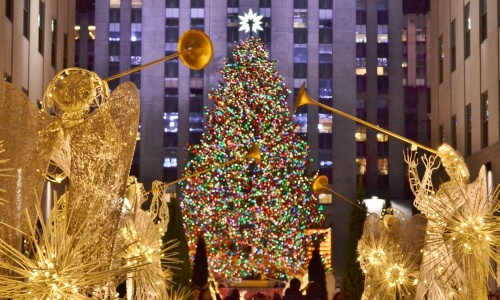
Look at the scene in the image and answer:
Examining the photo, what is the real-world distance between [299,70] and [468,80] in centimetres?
3046

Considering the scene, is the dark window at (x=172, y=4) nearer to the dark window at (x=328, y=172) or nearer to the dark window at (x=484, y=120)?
the dark window at (x=328, y=172)

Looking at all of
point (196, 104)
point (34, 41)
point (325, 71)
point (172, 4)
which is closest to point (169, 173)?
point (196, 104)

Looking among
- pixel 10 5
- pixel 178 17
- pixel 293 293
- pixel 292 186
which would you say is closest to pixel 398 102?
pixel 178 17

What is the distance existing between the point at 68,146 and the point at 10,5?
18.1 m

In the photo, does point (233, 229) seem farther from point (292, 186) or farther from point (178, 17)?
point (178, 17)

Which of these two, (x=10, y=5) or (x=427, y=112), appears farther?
(x=427, y=112)

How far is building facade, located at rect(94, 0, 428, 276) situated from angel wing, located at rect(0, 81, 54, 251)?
5228 cm

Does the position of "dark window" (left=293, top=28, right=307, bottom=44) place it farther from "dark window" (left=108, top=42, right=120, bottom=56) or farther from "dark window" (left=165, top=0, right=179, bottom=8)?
"dark window" (left=108, top=42, right=120, bottom=56)

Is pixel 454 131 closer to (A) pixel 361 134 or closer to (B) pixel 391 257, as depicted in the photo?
(B) pixel 391 257

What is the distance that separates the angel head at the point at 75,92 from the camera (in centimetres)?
777

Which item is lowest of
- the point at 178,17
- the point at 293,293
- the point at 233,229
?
the point at 293,293

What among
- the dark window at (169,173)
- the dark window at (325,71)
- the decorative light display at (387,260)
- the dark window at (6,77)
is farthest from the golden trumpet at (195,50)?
the dark window at (325,71)

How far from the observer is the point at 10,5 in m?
24.9

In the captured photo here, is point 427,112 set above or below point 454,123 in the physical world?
above
